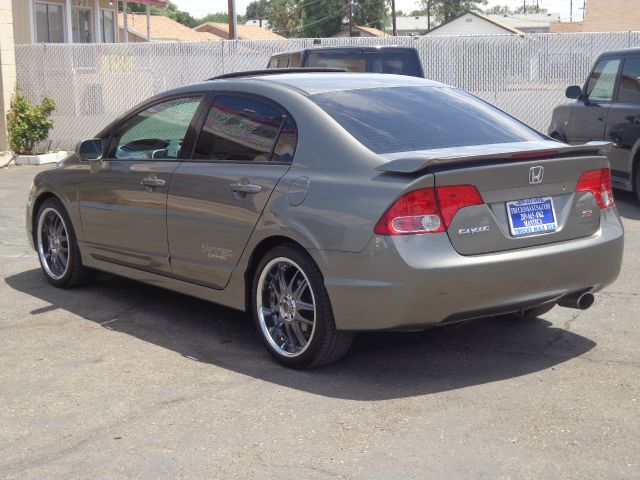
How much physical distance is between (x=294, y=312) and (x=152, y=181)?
5.20ft

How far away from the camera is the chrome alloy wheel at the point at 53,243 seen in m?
7.80

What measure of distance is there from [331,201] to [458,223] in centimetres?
68

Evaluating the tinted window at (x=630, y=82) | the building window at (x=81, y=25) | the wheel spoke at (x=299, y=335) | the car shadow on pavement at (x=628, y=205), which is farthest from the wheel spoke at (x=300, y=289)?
the building window at (x=81, y=25)

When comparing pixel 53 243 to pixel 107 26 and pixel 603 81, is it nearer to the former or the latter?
pixel 603 81

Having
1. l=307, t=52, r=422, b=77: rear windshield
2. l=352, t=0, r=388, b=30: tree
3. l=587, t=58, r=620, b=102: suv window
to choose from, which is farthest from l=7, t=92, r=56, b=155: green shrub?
l=352, t=0, r=388, b=30: tree

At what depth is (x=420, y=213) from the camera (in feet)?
A: 16.8

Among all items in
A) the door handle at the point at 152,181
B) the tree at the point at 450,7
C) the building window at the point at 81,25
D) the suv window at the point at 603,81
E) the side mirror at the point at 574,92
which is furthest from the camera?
the tree at the point at 450,7

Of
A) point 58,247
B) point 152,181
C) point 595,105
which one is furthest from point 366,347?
point 595,105

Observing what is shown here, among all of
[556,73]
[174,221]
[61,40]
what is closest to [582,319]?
[174,221]

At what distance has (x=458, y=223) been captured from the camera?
204 inches

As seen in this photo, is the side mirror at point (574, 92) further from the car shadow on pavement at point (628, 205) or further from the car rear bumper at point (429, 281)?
the car rear bumper at point (429, 281)

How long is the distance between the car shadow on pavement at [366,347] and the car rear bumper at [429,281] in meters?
0.37

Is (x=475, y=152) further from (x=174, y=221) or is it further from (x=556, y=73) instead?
(x=556, y=73)

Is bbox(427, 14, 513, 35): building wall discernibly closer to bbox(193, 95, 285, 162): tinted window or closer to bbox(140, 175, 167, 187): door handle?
bbox(140, 175, 167, 187): door handle
